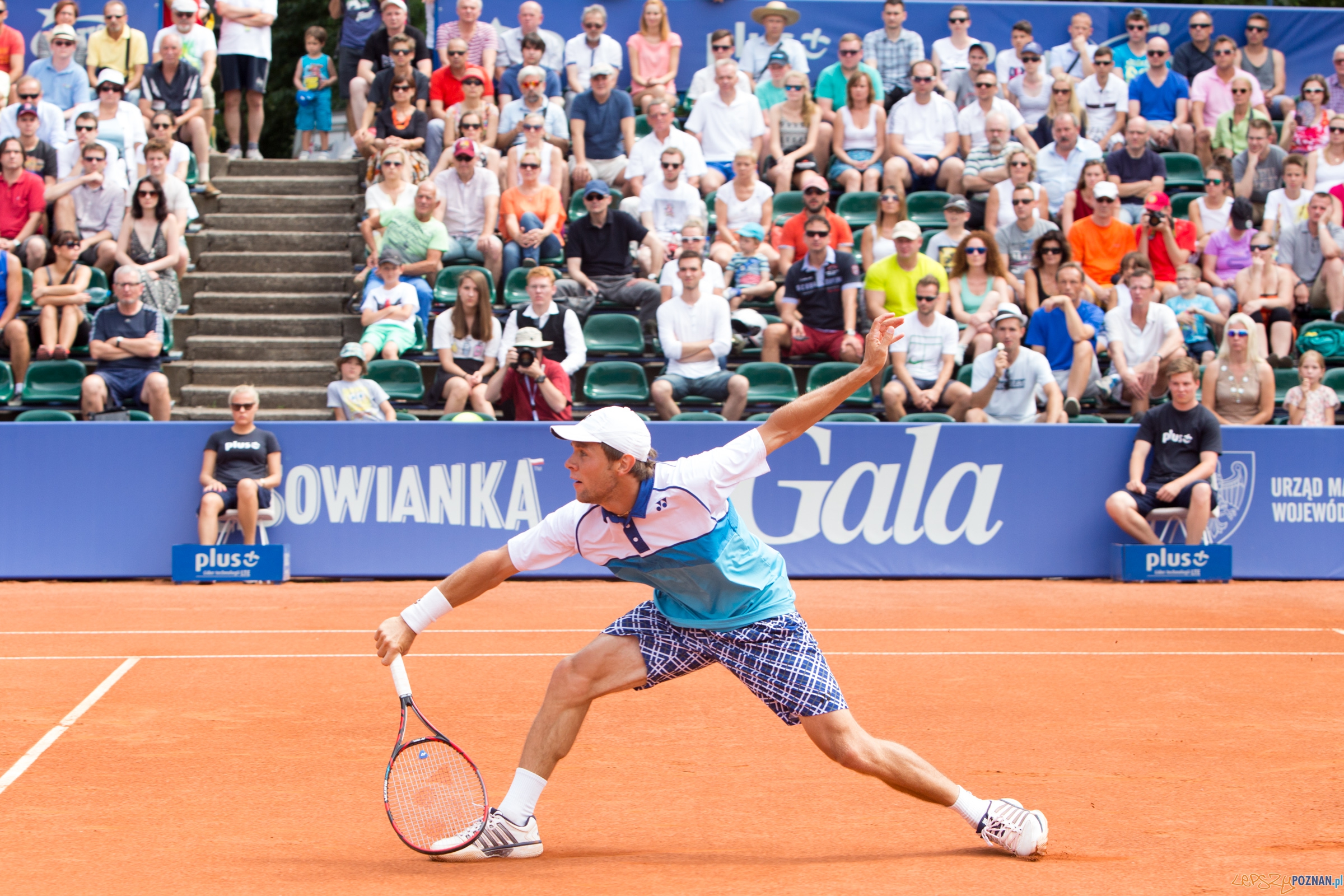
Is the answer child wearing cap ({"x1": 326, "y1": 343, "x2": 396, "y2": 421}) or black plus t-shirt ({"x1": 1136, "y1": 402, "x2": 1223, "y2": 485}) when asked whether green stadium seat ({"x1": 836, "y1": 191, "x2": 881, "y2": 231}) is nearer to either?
black plus t-shirt ({"x1": 1136, "y1": 402, "x2": 1223, "y2": 485})

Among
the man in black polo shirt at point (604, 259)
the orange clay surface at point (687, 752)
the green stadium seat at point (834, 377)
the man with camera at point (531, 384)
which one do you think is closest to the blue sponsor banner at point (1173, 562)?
the orange clay surface at point (687, 752)

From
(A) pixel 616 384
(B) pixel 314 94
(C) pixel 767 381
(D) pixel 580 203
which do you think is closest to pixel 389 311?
(A) pixel 616 384

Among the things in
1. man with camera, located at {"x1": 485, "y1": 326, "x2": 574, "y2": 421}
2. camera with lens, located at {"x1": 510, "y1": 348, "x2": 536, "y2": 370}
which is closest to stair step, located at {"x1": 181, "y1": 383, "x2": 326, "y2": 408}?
man with camera, located at {"x1": 485, "y1": 326, "x2": 574, "y2": 421}

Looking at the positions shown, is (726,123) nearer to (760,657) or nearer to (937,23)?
(937,23)

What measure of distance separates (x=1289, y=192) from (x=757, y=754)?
1097 cm

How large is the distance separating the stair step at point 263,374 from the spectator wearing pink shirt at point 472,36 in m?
4.11

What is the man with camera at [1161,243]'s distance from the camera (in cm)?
1384

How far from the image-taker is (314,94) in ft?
58.2

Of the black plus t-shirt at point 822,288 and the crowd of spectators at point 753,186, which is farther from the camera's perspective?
the black plus t-shirt at point 822,288

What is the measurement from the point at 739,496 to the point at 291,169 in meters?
8.80

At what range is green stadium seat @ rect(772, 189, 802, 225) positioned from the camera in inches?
597

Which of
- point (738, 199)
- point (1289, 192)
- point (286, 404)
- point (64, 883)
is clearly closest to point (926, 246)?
point (738, 199)

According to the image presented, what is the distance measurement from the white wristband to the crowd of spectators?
277 inches

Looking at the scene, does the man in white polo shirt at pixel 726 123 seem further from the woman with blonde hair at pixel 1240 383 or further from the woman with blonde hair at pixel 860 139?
the woman with blonde hair at pixel 1240 383
